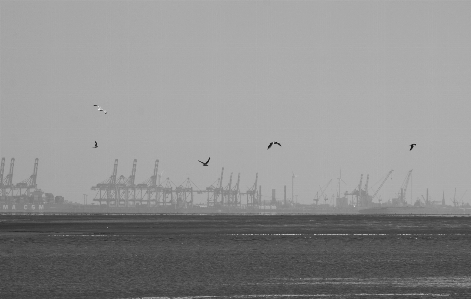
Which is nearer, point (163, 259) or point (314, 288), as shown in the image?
point (314, 288)

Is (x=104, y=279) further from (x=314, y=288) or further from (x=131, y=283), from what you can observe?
(x=314, y=288)

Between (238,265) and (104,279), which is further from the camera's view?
(238,265)

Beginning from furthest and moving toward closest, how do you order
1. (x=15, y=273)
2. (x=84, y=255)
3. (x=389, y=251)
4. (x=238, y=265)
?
(x=389, y=251)
(x=84, y=255)
(x=238, y=265)
(x=15, y=273)

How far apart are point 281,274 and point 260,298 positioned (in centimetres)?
922

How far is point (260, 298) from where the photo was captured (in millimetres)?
27641

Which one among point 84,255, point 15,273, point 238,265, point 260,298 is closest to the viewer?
point 260,298

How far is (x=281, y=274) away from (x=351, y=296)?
881 centimetres

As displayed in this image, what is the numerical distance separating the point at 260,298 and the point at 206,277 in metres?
8.17

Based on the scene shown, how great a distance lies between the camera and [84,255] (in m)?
49.1

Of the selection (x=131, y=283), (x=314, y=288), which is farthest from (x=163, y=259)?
(x=314, y=288)

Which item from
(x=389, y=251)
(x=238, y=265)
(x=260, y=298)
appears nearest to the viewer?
(x=260, y=298)

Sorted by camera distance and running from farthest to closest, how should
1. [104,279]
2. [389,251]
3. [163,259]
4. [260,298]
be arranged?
1. [389,251]
2. [163,259]
3. [104,279]
4. [260,298]

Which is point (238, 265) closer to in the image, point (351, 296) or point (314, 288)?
point (314, 288)

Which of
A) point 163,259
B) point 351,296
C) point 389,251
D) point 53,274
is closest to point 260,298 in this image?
point 351,296
